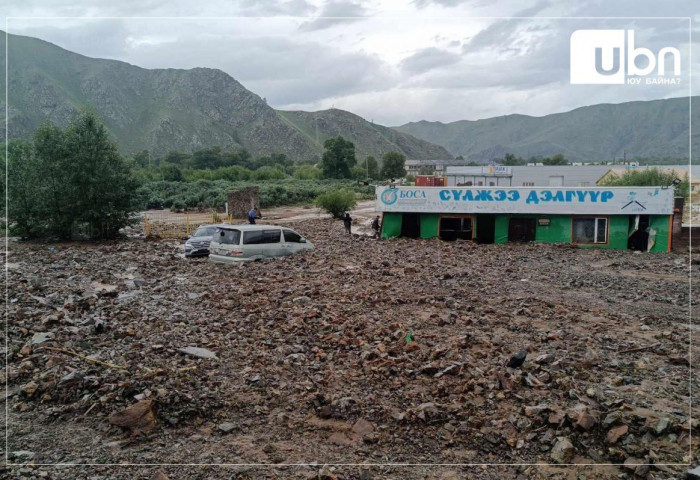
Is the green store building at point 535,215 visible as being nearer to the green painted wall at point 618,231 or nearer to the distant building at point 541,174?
the green painted wall at point 618,231

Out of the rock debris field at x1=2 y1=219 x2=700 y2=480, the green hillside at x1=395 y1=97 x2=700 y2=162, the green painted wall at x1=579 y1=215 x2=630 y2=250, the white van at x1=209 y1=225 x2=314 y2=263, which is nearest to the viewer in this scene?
the rock debris field at x1=2 y1=219 x2=700 y2=480

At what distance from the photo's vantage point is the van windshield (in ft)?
54.2

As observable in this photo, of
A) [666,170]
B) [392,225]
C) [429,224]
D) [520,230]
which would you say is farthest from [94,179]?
[666,170]

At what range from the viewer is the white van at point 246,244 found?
53.9ft

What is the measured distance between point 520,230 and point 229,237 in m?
14.1

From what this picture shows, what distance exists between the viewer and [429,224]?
2503 cm

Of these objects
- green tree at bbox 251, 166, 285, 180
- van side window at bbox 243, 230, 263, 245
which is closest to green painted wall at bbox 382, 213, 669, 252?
van side window at bbox 243, 230, 263, 245

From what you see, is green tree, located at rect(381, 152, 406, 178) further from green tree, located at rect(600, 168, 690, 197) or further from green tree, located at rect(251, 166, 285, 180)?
green tree, located at rect(600, 168, 690, 197)

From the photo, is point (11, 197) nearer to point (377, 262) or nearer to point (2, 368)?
point (377, 262)

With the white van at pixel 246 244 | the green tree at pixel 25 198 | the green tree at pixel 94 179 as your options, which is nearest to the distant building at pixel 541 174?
the green tree at pixel 94 179

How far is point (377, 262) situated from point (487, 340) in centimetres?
887

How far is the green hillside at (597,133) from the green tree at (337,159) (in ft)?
132

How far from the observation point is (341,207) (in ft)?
131

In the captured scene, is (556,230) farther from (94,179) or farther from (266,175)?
(266,175)
